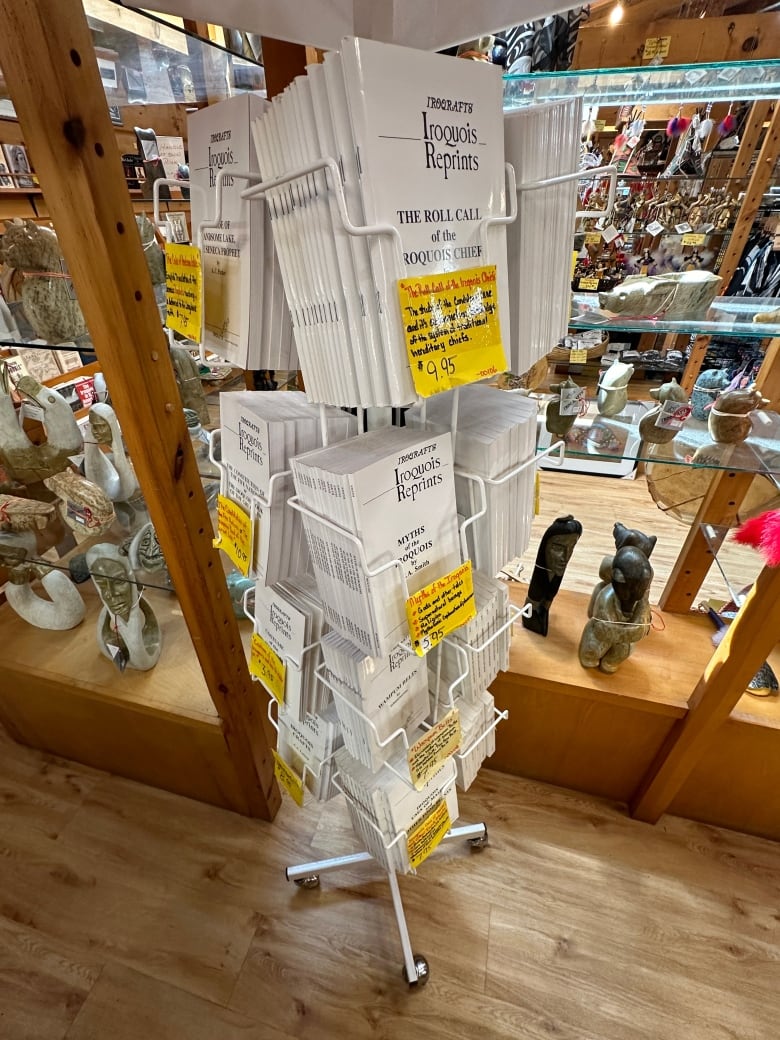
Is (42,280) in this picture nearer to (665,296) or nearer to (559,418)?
(559,418)

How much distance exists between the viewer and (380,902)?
120 centimetres

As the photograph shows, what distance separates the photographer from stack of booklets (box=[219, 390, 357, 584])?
620 mm

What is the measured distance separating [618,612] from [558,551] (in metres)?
0.20

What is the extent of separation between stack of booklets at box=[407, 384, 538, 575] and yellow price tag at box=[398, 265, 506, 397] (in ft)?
0.39

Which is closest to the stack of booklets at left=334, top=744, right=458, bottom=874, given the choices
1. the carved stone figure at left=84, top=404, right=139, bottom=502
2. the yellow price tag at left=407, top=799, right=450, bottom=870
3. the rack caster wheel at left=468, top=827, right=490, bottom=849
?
the yellow price tag at left=407, top=799, right=450, bottom=870

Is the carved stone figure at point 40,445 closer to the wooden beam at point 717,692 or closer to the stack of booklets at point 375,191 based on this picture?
the stack of booklets at point 375,191

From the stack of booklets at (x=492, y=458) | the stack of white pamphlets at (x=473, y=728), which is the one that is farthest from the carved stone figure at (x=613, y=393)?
the stack of white pamphlets at (x=473, y=728)

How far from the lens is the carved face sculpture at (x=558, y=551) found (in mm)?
1124

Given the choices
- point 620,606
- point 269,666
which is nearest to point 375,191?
point 269,666

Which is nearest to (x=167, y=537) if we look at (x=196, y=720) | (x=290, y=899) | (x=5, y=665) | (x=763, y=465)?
(x=196, y=720)

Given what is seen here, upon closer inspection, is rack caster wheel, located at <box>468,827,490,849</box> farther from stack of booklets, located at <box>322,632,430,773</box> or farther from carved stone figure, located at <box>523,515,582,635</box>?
stack of booklets, located at <box>322,632,430,773</box>

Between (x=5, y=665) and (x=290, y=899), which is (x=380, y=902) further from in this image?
(x=5, y=665)

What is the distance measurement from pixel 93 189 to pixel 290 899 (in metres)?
1.45

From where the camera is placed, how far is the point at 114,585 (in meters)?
1.14
